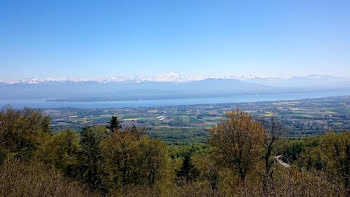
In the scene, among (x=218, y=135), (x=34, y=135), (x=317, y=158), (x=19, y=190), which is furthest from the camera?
(x=34, y=135)

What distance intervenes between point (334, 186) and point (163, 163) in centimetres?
2108

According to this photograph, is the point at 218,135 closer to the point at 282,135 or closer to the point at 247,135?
the point at 247,135

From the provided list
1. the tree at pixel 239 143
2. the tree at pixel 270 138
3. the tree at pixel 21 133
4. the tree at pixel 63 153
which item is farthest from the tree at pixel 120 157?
the tree at pixel 270 138

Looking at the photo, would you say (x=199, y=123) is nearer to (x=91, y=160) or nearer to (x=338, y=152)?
(x=91, y=160)

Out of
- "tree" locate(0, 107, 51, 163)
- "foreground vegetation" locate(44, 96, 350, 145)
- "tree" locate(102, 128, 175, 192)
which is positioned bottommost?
"foreground vegetation" locate(44, 96, 350, 145)

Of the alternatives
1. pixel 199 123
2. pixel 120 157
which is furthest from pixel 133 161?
pixel 199 123

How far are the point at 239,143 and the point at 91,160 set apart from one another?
1461 cm

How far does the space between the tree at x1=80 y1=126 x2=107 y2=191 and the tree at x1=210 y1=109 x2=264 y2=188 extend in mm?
11889

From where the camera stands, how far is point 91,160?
26812mm

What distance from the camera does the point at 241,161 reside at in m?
23.0

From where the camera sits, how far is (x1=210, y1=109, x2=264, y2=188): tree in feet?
74.3

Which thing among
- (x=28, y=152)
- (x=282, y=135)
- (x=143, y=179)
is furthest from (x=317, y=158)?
(x=28, y=152)

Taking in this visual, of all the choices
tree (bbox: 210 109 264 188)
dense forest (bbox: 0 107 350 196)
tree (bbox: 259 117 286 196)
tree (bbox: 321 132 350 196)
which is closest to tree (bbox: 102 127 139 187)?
dense forest (bbox: 0 107 350 196)

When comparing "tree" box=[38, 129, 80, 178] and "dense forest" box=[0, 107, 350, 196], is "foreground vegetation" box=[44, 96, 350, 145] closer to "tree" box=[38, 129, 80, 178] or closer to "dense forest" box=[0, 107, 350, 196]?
"dense forest" box=[0, 107, 350, 196]
